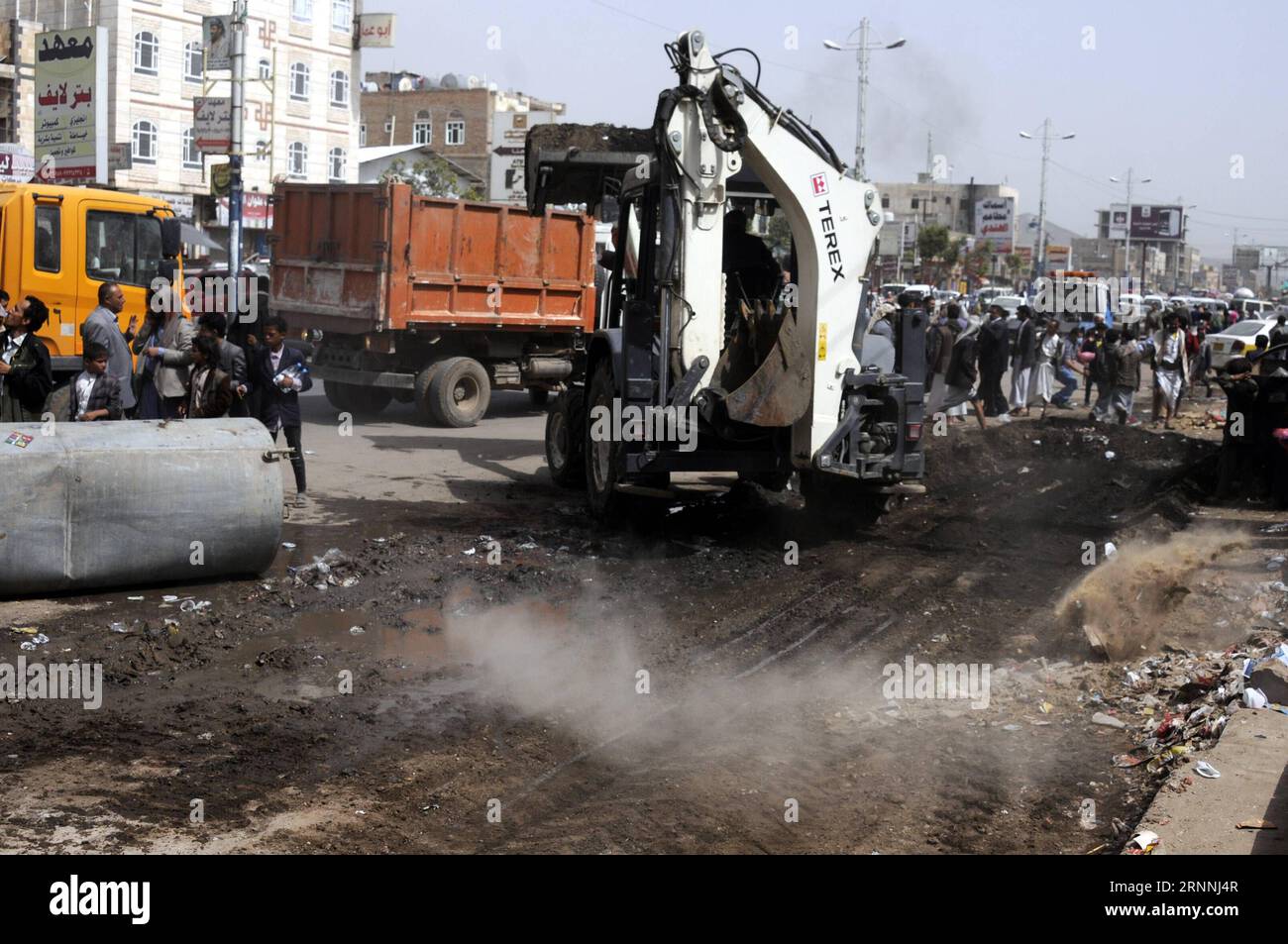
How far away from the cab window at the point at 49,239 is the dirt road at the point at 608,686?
203 inches

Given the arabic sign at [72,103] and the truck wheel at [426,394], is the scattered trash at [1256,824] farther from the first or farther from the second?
the arabic sign at [72,103]

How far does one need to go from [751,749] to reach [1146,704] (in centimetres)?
215

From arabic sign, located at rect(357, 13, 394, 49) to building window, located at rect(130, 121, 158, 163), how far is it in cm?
1006

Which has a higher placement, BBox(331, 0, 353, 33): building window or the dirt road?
BBox(331, 0, 353, 33): building window

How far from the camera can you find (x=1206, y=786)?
529cm

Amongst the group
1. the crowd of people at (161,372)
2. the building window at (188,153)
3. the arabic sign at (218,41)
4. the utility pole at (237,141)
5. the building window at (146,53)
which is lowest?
the crowd of people at (161,372)

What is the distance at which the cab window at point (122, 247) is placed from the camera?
15406mm

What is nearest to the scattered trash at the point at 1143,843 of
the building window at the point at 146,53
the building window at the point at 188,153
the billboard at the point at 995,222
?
the building window at the point at 146,53

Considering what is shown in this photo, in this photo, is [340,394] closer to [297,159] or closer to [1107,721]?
[1107,721]

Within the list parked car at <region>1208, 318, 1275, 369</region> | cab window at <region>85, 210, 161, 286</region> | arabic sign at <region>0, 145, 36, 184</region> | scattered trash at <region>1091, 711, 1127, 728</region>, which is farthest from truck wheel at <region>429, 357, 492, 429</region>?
parked car at <region>1208, 318, 1275, 369</region>

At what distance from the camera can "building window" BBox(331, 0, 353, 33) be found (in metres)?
49.2

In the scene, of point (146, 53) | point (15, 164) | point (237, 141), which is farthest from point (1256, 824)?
point (146, 53)

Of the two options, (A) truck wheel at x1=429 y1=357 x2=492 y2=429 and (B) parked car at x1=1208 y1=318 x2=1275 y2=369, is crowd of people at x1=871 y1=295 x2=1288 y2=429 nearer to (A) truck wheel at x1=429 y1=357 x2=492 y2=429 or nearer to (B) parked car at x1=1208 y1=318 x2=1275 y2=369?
(A) truck wheel at x1=429 y1=357 x2=492 y2=429
